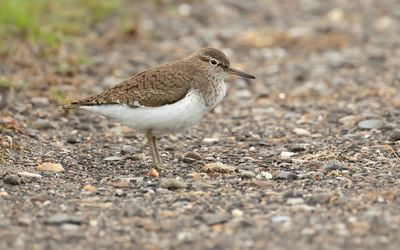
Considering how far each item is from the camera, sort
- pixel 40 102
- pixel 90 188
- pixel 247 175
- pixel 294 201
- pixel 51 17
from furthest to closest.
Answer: pixel 51 17
pixel 40 102
pixel 247 175
pixel 90 188
pixel 294 201

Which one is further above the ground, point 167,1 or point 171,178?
point 167,1

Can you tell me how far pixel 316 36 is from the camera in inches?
607

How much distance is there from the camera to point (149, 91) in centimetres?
845

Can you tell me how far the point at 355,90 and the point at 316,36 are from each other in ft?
10.3

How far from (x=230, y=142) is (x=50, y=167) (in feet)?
8.64

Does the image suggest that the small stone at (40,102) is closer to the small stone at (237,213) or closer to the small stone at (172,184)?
the small stone at (172,184)

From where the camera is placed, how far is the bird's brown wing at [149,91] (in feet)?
27.4

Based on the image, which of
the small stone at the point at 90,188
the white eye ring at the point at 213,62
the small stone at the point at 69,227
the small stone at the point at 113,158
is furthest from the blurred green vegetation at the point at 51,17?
the small stone at the point at 69,227

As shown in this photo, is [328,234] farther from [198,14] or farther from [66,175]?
[198,14]

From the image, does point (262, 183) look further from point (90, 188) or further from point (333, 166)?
point (90, 188)

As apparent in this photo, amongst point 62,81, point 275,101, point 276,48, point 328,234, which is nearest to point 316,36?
point 276,48

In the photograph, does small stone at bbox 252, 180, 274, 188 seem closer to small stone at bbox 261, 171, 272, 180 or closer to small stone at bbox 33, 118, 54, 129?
small stone at bbox 261, 171, 272, 180

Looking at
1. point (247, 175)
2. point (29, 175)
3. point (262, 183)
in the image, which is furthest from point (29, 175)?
point (262, 183)

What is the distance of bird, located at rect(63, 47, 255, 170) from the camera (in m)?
8.27
